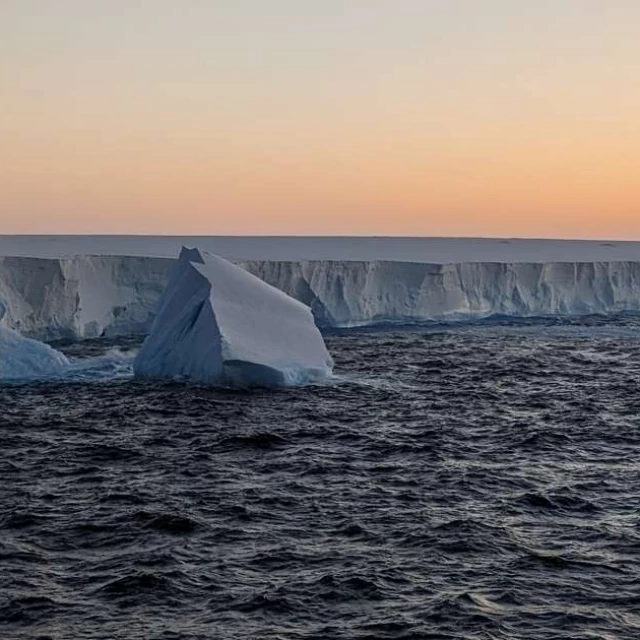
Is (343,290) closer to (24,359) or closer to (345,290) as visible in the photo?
(345,290)

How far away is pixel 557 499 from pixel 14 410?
34.2 ft

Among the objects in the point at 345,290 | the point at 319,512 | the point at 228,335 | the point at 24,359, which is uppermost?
the point at 345,290

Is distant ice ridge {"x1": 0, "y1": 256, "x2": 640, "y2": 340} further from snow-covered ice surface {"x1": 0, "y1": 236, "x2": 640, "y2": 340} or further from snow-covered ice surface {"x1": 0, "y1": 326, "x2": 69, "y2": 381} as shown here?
snow-covered ice surface {"x1": 0, "y1": 326, "x2": 69, "y2": 381}

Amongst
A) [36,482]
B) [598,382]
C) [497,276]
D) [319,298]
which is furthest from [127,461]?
[497,276]

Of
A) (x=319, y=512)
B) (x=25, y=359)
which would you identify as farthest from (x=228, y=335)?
(x=319, y=512)

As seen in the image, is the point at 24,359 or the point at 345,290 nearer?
the point at 24,359

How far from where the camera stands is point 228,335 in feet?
66.6

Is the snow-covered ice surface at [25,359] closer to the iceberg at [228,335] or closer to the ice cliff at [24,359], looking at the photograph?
the ice cliff at [24,359]

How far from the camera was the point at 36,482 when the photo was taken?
13.1 metres

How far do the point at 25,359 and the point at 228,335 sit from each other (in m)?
5.11

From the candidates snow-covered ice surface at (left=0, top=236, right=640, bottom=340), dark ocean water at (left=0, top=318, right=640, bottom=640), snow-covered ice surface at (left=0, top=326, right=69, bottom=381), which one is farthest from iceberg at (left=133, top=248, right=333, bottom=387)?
snow-covered ice surface at (left=0, top=236, right=640, bottom=340)

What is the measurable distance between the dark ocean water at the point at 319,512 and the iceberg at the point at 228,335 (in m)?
0.62

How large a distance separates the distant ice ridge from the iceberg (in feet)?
19.0

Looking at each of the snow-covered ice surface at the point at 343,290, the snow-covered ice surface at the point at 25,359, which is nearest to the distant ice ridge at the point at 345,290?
the snow-covered ice surface at the point at 343,290
